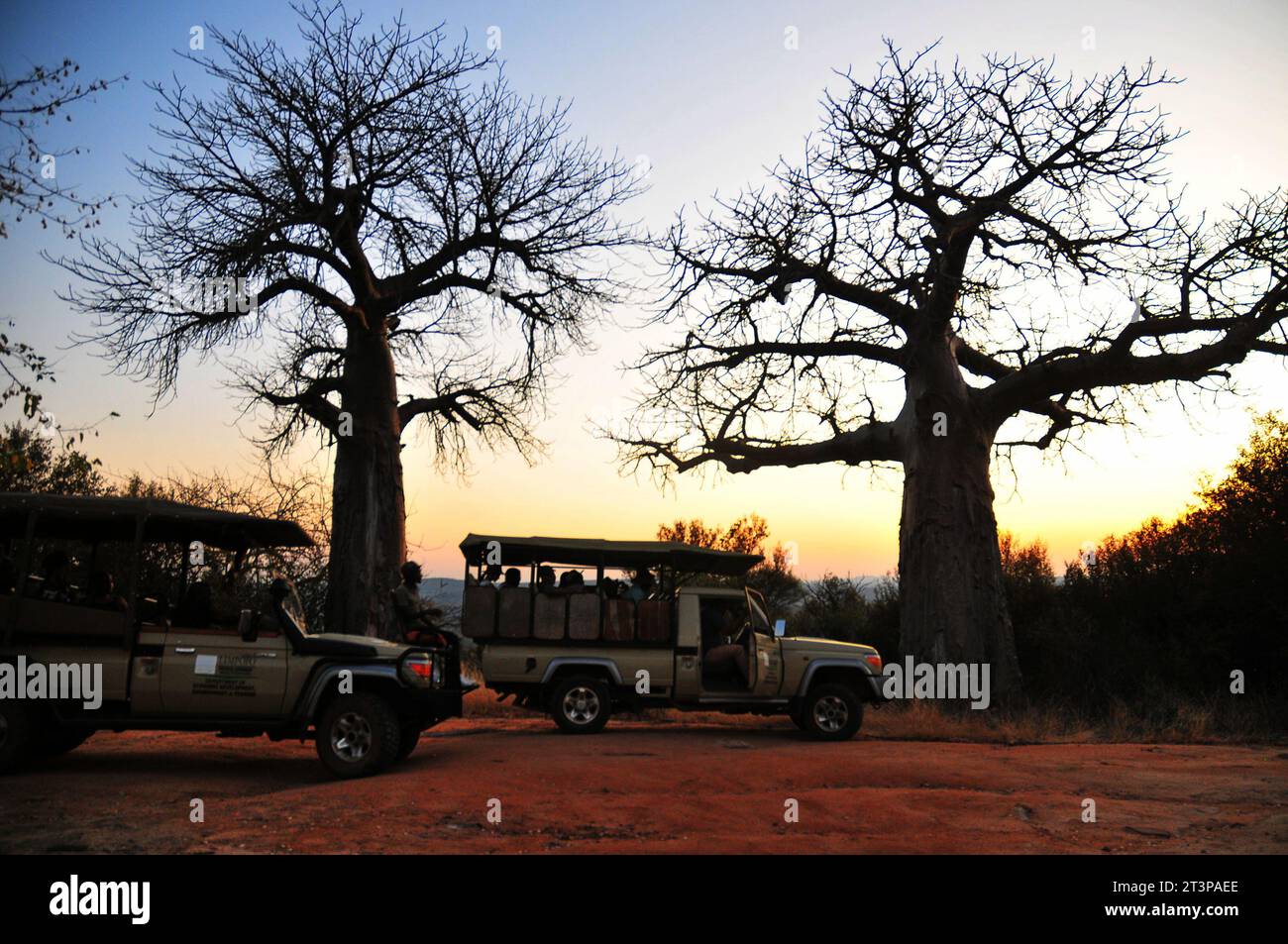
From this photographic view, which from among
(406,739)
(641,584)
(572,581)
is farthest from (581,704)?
(406,739)

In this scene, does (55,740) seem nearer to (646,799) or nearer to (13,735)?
(13,735)

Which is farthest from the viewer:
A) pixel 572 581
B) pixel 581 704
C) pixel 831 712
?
pixel 572 581

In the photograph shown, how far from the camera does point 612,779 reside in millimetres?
9305

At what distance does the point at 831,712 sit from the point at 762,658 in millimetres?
1142

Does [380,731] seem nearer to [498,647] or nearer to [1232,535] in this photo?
[498,647]

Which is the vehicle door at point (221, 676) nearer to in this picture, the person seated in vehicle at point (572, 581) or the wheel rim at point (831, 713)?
the person seated in vehicle at point (572, 581)

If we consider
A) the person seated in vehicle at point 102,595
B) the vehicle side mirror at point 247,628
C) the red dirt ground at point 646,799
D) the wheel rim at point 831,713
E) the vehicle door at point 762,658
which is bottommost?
the red dirt ground at point 646,799

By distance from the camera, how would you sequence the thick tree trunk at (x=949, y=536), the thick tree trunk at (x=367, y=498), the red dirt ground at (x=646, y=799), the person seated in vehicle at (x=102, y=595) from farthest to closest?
the thick tree trunk at (x=367, y=498)
the thick tree trunk at (x=949, y=536)
the person seated in vehicle at (x=102, y=595)
the red dirt ground at (x=646, y=799)

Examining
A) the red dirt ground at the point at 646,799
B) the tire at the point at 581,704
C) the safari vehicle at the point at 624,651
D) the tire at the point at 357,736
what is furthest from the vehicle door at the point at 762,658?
the tire at the point at 357,736

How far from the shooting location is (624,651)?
1288cm

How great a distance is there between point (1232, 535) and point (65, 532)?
1893 centimetres

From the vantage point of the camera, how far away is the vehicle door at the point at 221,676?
951 centimetres

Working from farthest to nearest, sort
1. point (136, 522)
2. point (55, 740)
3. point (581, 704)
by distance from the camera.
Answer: point (581, 704) < point (55, 740) < point (136, 522)

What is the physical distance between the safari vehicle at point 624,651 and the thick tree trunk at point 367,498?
5.38 m
